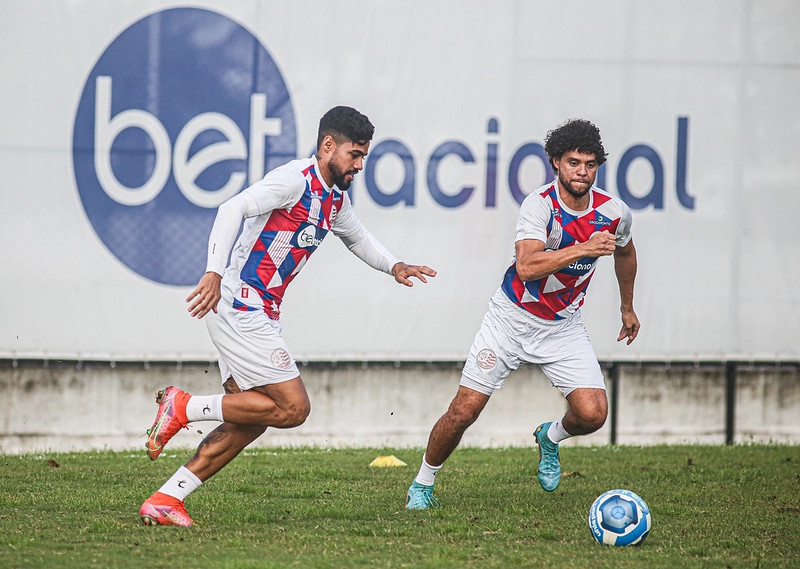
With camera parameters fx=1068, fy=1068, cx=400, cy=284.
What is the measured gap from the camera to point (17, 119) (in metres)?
9.41

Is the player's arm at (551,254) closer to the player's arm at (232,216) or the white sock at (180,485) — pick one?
the player's arm at (232,216)

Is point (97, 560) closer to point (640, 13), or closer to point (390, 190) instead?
point (390, 190)

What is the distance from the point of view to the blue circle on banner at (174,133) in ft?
31.0

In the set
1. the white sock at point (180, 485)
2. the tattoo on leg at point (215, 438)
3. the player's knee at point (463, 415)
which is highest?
the player's knee at point (463, 415)

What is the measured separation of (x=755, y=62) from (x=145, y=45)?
225 inches

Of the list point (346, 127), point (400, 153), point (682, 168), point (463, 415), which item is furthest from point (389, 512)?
point (682, 168)

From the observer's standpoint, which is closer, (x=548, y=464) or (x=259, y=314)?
(x=259, y=314)

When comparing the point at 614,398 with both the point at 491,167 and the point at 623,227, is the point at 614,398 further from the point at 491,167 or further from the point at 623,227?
the point at 623,227

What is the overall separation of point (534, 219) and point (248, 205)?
1.71 meters

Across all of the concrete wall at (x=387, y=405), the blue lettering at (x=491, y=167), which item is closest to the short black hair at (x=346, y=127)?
the blue lettering at (x=491, y=167)

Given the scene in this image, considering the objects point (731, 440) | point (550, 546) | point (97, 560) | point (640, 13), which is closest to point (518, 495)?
Result: point (550, 546)

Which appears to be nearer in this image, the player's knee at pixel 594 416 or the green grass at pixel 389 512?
the green grass at pixel 389 512

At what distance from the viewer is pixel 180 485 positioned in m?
5.61

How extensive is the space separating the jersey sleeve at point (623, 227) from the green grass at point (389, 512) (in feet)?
5.40
